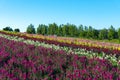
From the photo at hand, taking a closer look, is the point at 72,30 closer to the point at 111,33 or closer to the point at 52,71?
the point at 111,33

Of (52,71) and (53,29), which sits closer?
(52,71)

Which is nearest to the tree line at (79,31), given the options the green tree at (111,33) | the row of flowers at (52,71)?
the green tree at (111,33)

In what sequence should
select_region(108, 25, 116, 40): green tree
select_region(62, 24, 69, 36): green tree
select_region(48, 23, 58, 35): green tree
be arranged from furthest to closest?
select_region(48, 23, 58, 35): green tree → select_region(62, 24, 69, 36): green tree → select_region(108, 25, 116, 40): green tree

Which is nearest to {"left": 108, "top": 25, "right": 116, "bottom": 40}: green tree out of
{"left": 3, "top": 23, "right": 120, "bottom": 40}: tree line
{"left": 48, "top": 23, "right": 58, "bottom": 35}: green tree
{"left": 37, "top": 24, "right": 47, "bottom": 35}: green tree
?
{"left": 3, "top": 23, "right": 120, "bottom": 40}: tree line

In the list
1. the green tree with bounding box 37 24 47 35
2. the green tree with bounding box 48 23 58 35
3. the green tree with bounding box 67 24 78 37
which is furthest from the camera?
the green tree with bounding box 37 24 47 35

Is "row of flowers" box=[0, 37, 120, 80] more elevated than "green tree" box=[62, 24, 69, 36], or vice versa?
"green tree" box=[62, 24, 69, 36]

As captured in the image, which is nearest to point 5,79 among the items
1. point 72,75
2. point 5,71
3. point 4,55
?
point 5,71

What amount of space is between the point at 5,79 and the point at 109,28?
47845mm

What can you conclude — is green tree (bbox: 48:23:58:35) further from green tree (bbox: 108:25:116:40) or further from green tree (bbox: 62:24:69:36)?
green tree (bbox: 108:25:116:40)

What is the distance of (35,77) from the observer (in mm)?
4594

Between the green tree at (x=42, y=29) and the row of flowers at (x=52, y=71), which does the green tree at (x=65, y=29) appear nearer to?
the green tree at (x=42, y=29)

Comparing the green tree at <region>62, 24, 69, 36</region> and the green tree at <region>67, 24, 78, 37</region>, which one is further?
the green tree at <region>62, 24, 69, 36</region>

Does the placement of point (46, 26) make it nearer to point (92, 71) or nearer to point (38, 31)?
point (38, 31)

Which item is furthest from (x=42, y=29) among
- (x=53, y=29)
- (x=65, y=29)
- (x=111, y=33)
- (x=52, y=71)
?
(x=52, y=71)
